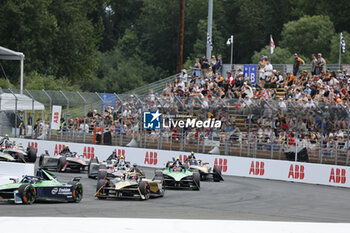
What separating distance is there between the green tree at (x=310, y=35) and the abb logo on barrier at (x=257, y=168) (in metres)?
36.0

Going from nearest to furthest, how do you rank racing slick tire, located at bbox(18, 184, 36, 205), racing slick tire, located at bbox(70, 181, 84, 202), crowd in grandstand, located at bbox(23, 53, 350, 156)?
racing slick tire, located at bbox(18, 184, 36, 205) < racing slick tire, located at bbox(70, 181, 84, 202) < crowd in grandstand, located at bbox(23, 53, 350, 156)

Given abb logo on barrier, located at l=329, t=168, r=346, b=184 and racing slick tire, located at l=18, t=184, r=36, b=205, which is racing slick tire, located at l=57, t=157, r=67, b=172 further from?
abb logo on barrier, located at l=329, t=168, r=346, b=184

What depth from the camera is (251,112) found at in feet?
92.6

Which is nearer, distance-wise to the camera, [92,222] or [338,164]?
[92,222]

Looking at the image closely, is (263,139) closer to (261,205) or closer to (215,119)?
(215,119)

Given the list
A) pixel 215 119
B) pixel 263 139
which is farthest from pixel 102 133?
pixel 263 139

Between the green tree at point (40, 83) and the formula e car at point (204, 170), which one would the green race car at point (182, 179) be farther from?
the green tree at point (40, 83)

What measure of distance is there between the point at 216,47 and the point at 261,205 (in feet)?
175

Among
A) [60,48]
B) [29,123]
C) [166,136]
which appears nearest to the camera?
[166,136]

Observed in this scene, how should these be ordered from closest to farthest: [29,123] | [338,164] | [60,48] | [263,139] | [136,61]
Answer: [338,164], [263,139], [29,123], [60,48], [136,61]

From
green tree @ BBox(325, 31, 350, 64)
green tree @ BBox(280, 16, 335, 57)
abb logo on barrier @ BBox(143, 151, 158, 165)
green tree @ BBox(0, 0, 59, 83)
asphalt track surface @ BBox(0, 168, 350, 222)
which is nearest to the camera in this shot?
asphalt track surface @ BBox(0, 168, 350, 222)

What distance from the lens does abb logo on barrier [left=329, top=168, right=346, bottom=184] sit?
1003 inches

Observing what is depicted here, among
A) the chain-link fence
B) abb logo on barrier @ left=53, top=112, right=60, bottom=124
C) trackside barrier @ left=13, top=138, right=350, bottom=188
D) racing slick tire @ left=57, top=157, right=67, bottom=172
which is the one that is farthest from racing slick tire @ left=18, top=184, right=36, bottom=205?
abb logo on barrier @ left=53, top=112, right=60, bottom=124

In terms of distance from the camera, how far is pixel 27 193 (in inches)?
642
